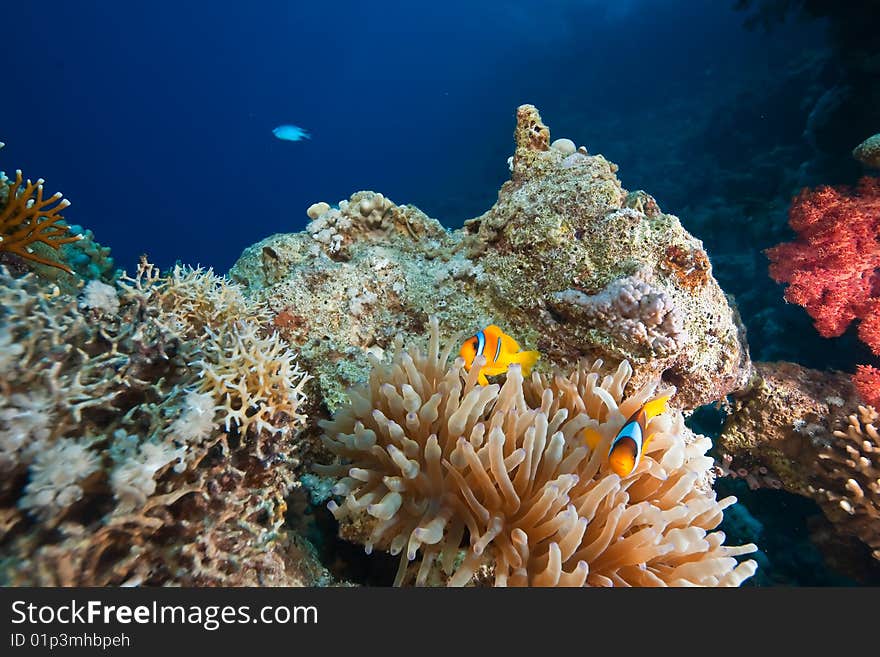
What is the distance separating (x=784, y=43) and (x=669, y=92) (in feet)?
21.1

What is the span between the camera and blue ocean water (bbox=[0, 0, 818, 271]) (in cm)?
2941

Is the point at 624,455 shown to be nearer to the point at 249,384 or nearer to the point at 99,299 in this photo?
the point at 249,384

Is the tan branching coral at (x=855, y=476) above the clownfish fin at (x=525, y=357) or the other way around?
the other way around

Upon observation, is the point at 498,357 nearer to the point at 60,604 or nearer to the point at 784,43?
the point at 60,604

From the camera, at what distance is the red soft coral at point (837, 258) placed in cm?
507

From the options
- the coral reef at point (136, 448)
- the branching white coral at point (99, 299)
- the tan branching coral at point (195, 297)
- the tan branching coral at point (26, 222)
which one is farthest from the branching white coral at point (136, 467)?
the tan branching coral at point (26, 222)

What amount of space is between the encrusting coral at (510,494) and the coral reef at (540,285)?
0.68 meters

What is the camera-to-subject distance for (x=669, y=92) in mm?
25625

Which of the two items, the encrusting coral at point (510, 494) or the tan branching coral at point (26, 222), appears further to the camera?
the tan branching coral at point (26, 222)

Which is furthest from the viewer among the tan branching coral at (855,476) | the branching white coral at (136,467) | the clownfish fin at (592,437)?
the tan branching coral at (855,476)

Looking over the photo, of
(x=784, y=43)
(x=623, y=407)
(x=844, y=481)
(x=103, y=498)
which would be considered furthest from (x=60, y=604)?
(x=784, y=43)

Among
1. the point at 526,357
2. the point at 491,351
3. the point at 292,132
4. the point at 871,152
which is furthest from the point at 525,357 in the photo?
the point at 292,132

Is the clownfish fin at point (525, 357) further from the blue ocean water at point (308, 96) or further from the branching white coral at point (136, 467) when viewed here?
the blue ocean water at point (308, 96)

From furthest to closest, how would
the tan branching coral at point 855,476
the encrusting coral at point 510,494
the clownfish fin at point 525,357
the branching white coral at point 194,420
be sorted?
the tan branching coral at point 855,476 < the clownfish fin at point 525,357 < the encrusting coral at point 510,494 < the branching white coral at point 194,420
